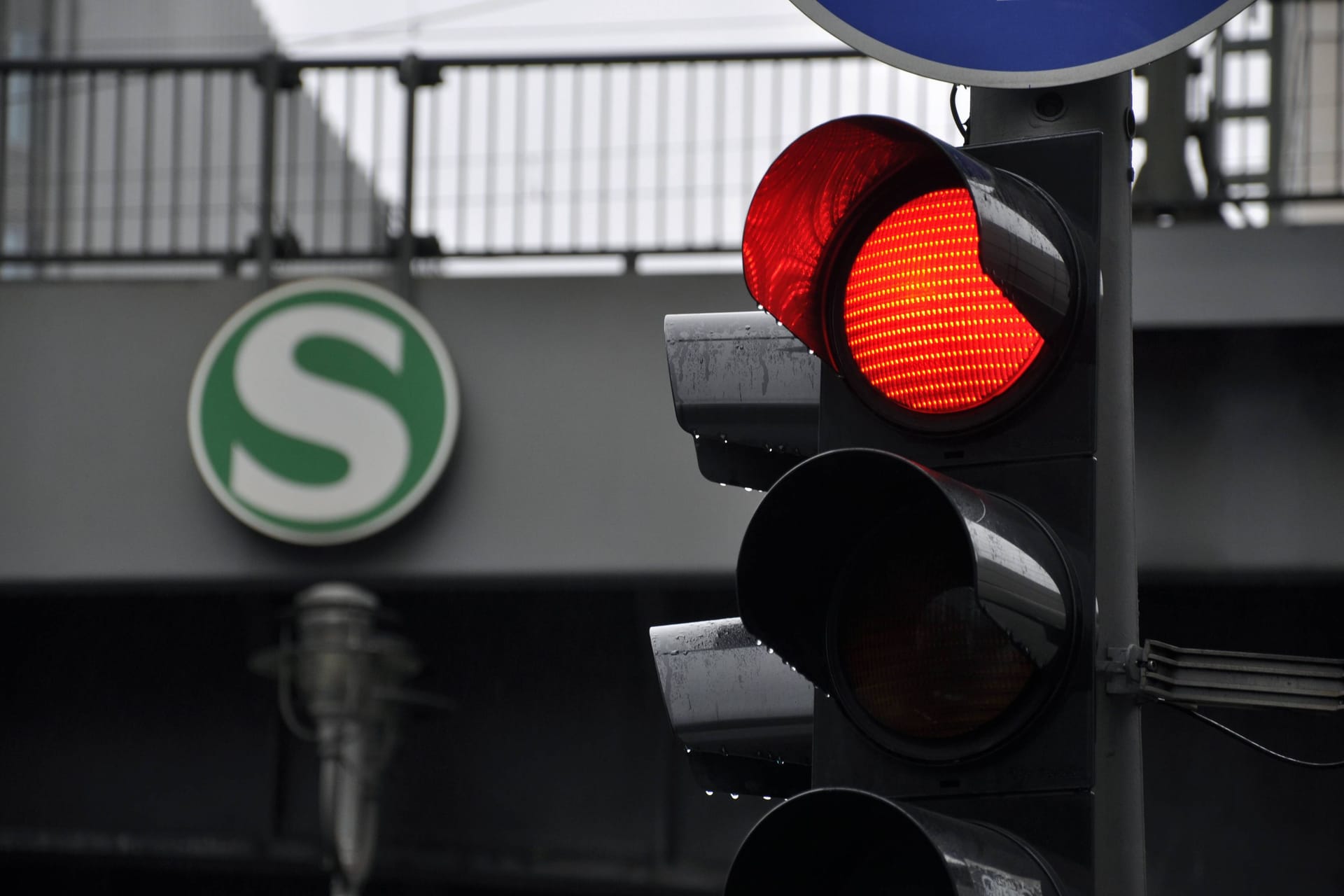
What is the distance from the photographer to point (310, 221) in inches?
620

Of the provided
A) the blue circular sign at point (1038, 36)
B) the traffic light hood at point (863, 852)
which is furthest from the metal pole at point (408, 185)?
the traffic light hood at point (863, 852)

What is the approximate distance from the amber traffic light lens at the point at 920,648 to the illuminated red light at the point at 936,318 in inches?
7.9

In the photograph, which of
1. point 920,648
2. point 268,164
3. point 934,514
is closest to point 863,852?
point 920,648

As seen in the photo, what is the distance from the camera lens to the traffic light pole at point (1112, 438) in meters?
2.00

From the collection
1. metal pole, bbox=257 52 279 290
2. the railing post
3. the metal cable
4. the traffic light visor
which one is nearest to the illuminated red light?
the traffic light visor

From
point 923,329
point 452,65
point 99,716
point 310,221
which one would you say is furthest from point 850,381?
point 310,221

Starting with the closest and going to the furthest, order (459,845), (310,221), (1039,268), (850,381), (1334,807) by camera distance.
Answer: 1. (1039,268)
2. (850,381)
3. (1334,807)
4. (459,845)
5. (310,221)

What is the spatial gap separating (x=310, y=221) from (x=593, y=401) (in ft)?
25.0

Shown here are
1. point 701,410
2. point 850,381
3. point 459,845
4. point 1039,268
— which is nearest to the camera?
point 1039,268

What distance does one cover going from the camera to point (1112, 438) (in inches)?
83.7

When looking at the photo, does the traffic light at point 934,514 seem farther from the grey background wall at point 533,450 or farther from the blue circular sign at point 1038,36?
the grey background wall at point 533,450

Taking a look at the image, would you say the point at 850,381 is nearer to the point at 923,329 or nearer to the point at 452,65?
the point at 923,329

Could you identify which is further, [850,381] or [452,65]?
[452,65]

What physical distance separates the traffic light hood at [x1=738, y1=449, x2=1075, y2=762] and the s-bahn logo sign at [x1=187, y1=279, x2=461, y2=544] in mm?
6683
